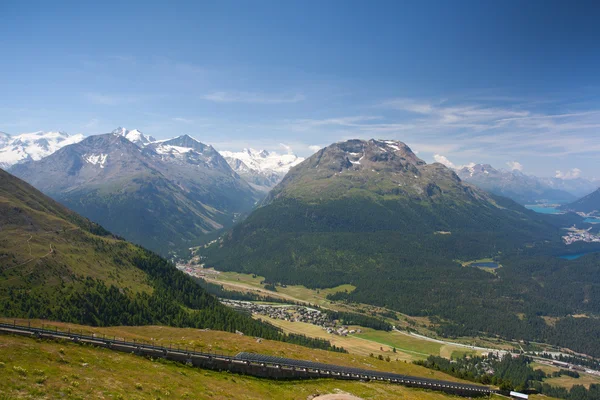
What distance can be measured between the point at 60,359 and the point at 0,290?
127 metres

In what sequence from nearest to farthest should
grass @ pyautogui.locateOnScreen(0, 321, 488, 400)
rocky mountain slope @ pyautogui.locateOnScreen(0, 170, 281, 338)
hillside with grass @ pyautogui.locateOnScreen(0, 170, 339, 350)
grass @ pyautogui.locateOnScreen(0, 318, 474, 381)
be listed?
grass @ pyautogui.locateOnScreen(0, 321, 488, 400) < grass @ pyautogui.locateOnScreen(0, 318, 474, 381) < rocky mountain slope @ pyautogui.locateOnScreen(0, 170, 281, 338) < hillside with grass @ pyautogui.locateOnScreen(0, 170, 339, 350)

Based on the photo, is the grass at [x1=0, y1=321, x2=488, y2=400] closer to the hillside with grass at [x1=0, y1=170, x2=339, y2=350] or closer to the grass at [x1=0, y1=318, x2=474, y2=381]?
the grass at [x1=0, y1=318, x2=474, y2=381]

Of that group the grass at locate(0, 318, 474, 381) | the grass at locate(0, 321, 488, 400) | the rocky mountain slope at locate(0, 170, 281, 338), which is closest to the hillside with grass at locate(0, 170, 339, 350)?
the rocky mountain slope at locate(0, 170, 281, 338)

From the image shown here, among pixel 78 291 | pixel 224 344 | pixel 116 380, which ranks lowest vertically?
pixel 78 291

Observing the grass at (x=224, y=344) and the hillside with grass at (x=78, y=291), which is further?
the hillside with grass at (x=78, y=291)

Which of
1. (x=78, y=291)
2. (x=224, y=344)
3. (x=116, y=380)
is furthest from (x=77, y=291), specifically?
(x=116, y=380)

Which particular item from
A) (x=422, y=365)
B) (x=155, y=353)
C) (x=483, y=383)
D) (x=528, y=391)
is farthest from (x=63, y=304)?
(x=528, y=391)

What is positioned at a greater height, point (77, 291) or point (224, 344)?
point (224, 344)

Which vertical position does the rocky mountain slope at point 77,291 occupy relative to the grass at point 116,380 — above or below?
below

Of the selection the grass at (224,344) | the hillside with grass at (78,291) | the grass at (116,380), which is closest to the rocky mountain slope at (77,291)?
the hillside with grass at (78,291)

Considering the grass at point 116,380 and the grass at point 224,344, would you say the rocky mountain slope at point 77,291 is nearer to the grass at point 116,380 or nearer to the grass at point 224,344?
the grass at point 224,344

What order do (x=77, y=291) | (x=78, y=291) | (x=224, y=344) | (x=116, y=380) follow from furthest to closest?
1. (x=78, y=291)
2. (x=77, y=291)
3. (x=224, y=344)
4. (x=116, y=380)

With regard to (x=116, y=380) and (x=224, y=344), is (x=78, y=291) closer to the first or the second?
(x=224, y=344)

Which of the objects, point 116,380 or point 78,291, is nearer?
point 116,380
